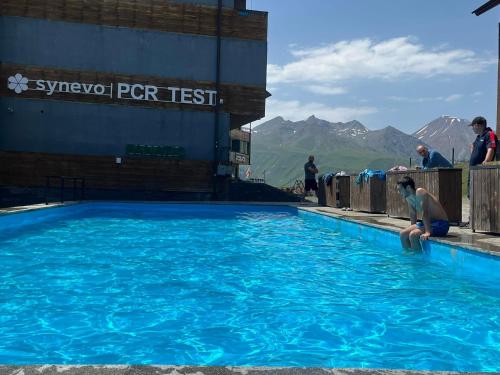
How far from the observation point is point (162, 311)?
12.7ft

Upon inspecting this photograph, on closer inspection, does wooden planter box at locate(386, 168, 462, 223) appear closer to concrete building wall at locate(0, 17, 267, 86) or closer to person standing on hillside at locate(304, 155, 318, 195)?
person standing on hillside at locate(304, 155, 318, 195)

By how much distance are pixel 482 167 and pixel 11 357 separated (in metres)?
6.96

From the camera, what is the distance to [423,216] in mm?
6227

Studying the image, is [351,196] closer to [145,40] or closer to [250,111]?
[250,111]

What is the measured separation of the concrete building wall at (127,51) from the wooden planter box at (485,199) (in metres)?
12.6

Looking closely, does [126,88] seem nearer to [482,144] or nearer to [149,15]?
[149,15]

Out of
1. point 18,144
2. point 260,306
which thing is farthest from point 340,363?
point 18,144

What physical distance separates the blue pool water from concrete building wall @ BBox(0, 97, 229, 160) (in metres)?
9.44

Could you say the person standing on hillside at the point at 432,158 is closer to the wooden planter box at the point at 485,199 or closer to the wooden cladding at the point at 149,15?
the wooden planter box at the point at 485,199

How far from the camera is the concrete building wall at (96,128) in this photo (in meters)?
16.6

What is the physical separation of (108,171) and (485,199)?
46.6 feet

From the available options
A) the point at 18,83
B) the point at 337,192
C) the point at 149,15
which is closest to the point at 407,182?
the point at 337,192

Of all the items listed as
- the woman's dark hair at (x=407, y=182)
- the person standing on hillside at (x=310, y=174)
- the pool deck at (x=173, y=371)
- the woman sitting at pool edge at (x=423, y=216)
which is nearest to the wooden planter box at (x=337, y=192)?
the person standing on hillside at (x=310, y=174)

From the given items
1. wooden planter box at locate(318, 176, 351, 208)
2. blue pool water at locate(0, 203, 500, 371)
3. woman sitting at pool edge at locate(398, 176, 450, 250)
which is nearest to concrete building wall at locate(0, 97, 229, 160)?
wooden planter box at locate(318, 176, 351, 208)
